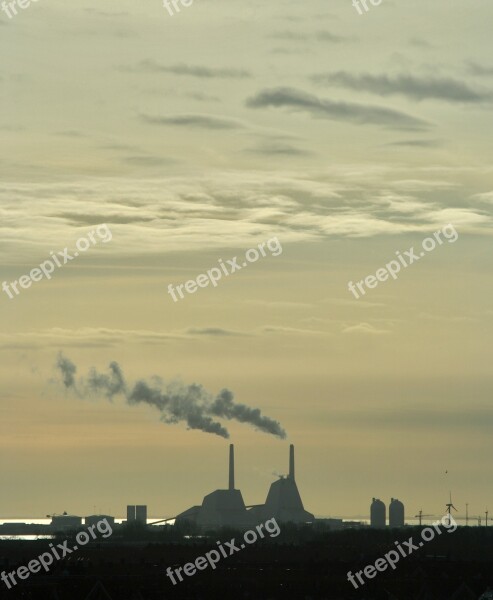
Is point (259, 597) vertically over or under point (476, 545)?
under

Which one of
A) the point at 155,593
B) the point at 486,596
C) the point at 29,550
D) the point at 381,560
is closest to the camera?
the point at 486,596

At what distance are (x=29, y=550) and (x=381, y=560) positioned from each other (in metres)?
69.4

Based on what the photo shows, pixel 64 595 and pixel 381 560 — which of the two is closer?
pixel 64 595

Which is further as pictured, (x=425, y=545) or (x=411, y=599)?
(x=425, y=545)

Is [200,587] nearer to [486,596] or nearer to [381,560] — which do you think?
[486,596]

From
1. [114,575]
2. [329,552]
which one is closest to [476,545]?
[329,552]

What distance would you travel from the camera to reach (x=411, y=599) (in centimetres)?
8425

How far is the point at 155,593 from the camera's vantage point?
281 ft

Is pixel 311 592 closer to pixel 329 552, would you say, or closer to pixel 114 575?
pixel 114 575

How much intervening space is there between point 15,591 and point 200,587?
1206cm

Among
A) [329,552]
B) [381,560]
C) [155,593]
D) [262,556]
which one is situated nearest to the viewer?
[155,593]

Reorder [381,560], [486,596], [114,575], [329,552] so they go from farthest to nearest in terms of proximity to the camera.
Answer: [329,552], [381,560], [114,575], [486,596]

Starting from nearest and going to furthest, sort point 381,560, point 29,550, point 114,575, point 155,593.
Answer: point 155,593
point 114,575
point 381,560
point 29,550

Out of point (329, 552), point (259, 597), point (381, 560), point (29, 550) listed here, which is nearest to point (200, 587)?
point (259, 597)
